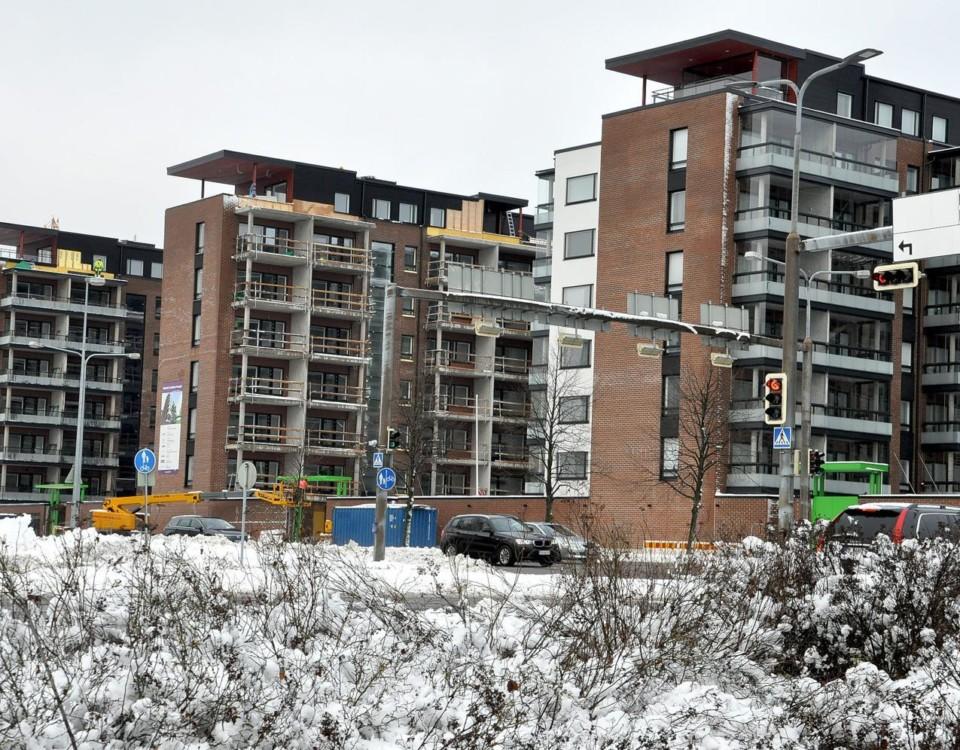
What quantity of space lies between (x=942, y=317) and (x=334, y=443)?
33.8m

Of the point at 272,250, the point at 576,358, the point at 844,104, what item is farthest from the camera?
the point at 272,250

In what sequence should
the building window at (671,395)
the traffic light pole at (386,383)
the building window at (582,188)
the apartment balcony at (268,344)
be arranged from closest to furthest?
the traffic light pole at (386,383), the building window at (671,395), the building window at (582,188), the apartment balcony at (268,344)

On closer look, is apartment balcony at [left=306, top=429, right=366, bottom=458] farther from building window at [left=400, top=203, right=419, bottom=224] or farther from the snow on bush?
the snow on bush

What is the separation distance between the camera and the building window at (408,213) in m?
92.9

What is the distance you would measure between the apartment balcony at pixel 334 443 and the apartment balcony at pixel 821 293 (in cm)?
2801

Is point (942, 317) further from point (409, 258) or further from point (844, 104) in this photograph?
point (409, 258)

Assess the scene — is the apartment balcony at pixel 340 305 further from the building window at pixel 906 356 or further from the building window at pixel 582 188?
the building window at pixel 906 356

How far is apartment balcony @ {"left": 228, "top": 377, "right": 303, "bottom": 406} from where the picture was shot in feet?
264

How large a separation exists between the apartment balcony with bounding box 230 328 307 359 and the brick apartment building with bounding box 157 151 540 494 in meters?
0.11

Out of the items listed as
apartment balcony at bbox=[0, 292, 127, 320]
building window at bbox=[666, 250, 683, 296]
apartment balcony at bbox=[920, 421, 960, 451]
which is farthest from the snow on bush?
apartment balcony at bbox=[0, 292, 127, 320]

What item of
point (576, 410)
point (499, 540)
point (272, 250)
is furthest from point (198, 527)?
point (272, 250)

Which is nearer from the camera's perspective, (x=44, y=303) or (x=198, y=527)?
(x=198, y=527)

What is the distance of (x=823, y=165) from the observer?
64312mm

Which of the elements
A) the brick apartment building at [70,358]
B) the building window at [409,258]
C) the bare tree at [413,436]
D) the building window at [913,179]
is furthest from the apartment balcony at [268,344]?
the building window at [913,179]
